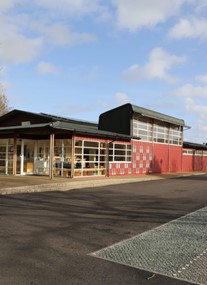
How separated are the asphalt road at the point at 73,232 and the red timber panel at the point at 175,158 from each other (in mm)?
22320

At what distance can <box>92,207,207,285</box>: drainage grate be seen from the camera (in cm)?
532

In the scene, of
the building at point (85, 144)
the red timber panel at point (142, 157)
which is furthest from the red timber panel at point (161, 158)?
the red timber panel at point (142, 157)

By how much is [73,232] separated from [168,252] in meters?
2.32

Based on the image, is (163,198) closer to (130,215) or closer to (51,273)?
(130,215)

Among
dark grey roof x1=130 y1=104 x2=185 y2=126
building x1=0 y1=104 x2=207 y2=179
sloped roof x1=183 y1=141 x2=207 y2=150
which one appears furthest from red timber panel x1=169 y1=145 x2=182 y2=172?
sloped roof x1=183 y1=141 x2=207 y2=150

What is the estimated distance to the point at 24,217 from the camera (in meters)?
9.38

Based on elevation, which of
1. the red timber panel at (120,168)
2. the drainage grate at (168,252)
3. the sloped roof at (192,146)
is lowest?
the drainage grate at (168,252)

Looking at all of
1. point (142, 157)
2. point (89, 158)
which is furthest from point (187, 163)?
point (89, 158)

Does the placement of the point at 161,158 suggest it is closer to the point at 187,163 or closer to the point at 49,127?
the point at 187,163

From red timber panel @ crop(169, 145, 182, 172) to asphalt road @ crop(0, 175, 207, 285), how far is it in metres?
22.3

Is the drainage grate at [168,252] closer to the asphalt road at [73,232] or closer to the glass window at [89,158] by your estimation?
the asphalt road at [73,232]

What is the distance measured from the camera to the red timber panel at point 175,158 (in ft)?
120

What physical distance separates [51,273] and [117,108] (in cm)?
2592

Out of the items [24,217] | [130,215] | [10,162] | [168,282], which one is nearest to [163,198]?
[130,215]
